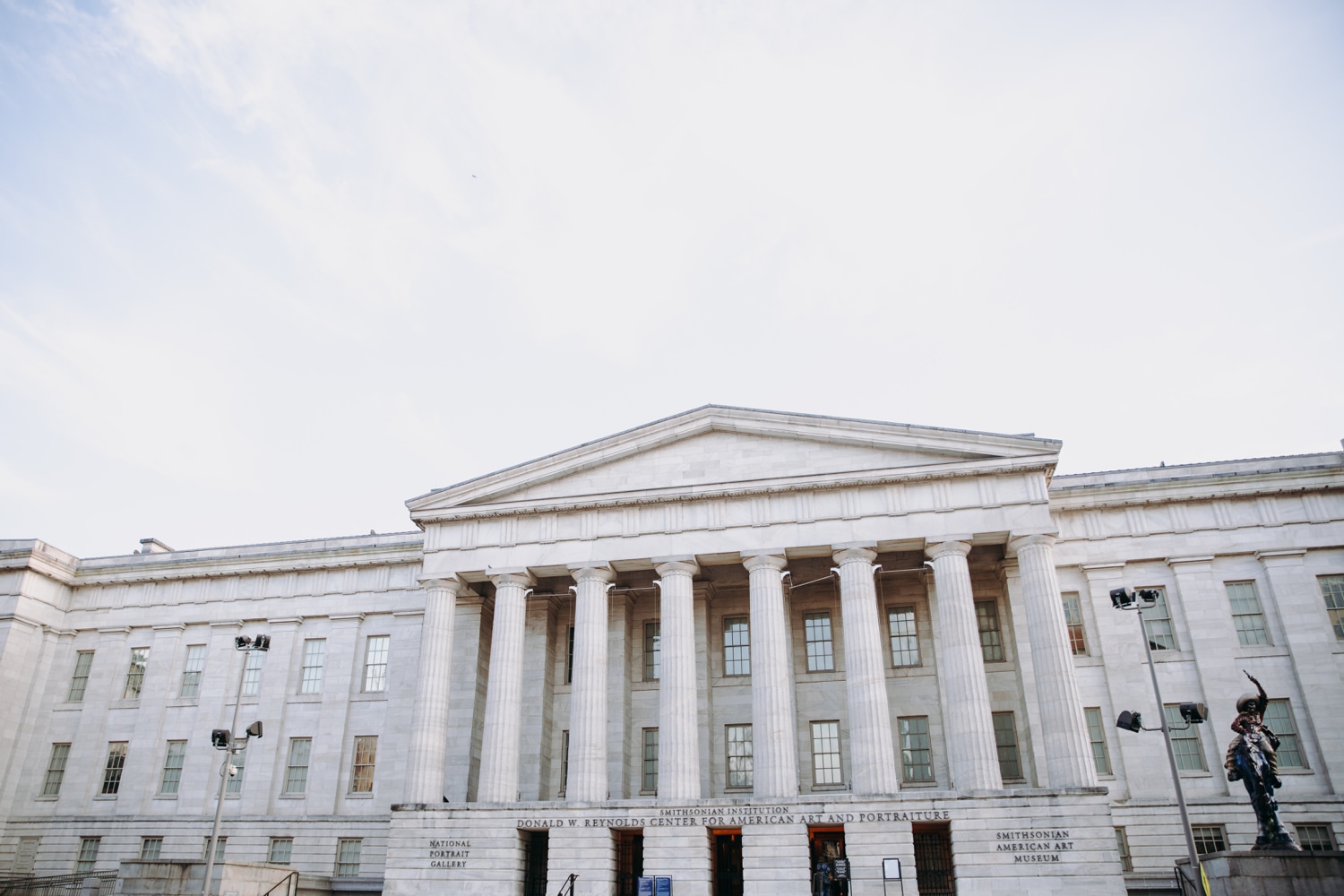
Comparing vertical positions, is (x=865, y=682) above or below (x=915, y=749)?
above

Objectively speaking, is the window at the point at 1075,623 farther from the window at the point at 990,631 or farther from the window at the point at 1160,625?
the window at the point at 990,631

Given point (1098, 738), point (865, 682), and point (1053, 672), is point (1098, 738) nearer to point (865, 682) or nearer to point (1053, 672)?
point (1053, 672)

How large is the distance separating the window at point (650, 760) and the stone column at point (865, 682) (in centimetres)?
769

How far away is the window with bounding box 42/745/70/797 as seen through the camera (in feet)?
131

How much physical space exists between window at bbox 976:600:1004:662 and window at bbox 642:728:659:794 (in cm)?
1204

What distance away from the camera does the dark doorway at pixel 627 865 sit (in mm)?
29703

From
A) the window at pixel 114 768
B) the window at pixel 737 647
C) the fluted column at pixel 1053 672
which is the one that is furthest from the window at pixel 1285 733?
the window at pixel 114 768

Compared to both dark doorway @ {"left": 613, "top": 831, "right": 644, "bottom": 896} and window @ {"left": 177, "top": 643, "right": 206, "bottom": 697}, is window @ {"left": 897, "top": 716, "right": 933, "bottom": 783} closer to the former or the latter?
dark doorway @ {"left": 613, "top": 831, "right": 644, "bottom": 896}

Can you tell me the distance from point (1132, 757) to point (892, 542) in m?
10.2

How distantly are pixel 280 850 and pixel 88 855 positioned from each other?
Answer: 859 centimetres

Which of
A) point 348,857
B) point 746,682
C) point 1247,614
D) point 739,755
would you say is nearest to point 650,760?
point 739,755

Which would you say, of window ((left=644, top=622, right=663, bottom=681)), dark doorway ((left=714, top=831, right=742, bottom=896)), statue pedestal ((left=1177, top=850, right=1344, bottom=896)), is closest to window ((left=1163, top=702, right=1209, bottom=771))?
statue pedestal ((left=1177, top=850, right=1344, bottom=896))

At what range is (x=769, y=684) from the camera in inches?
1197

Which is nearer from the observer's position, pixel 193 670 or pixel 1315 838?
pixel 1315 838
